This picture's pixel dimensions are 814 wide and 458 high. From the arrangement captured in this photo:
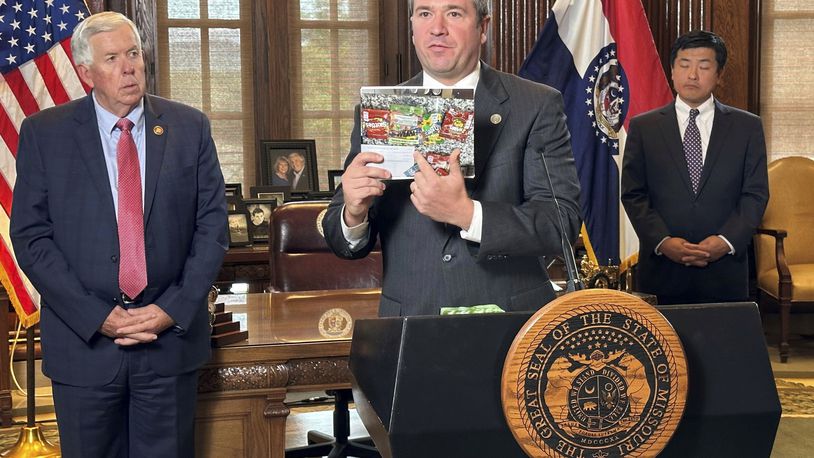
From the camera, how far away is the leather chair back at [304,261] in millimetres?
3861

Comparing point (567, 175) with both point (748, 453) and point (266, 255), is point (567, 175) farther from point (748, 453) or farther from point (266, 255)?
point (266, 255)

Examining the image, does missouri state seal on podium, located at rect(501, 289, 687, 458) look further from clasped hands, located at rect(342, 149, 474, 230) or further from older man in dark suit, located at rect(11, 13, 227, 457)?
older man in dark suit, located at rect(11, 13, 227, 457)

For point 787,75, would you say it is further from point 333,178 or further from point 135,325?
point 135,325

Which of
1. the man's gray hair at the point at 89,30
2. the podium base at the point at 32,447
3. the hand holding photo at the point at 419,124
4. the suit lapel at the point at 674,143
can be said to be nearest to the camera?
the hand holding photo at the point at 419,124

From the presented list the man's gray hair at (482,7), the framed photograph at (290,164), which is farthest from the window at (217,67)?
the man's gray hair at (482,7)

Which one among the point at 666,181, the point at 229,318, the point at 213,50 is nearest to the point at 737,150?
the point at 666,181

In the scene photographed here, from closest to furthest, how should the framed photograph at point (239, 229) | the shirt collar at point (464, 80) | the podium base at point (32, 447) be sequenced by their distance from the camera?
the shirt collar at point (464, 80) < the podium base at point (32, 447) < the framed photograph at point (239, 229)

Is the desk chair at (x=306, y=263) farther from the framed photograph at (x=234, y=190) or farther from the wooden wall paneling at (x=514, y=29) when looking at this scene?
the wooden wall paneling at (x=514, y=29)

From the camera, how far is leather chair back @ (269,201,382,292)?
3.86m

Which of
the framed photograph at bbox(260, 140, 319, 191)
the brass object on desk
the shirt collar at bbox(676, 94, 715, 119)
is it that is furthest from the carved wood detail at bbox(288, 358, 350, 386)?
the framed photograph at bbox(260, 140, 319, 191)

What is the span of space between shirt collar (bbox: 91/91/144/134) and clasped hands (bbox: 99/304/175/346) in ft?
1.59

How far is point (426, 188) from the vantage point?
1457 mm

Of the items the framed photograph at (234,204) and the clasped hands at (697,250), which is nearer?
the clasped hands at (697,250)

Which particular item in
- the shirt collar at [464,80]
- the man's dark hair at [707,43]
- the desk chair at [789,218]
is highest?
the man's dark hair at [707,43]
